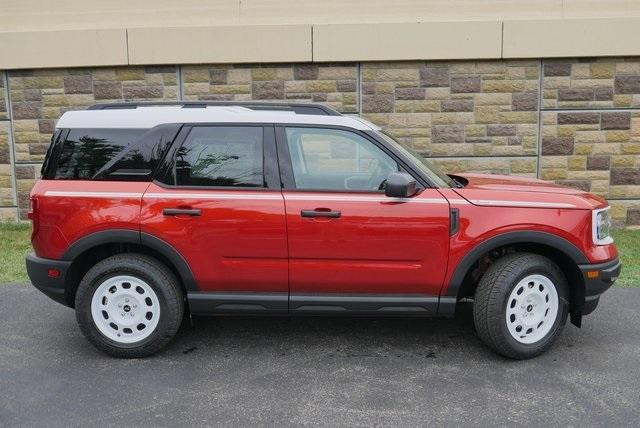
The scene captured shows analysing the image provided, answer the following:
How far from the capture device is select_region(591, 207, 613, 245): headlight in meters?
4.35

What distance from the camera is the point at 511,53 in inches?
335

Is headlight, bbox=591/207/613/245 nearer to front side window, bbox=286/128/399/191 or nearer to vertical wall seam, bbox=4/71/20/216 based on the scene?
front side window, bbox=286/128/399/191

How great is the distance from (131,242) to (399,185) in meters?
1.89

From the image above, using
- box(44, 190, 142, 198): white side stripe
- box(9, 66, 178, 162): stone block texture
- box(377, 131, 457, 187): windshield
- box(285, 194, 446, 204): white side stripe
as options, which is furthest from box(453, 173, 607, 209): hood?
box(9, 66, 178, 162): stone block texture

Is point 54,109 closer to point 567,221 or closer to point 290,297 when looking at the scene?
point 290,297

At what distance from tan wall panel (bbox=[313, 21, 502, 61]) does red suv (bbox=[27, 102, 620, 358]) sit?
4.36m

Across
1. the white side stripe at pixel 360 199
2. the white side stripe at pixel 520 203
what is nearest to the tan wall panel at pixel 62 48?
the white side stripe at pixel 360 199

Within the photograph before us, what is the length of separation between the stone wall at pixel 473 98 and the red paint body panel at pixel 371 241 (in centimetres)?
466

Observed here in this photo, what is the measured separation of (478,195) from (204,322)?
2507 mm

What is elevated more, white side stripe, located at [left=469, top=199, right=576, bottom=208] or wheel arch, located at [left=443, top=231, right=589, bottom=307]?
white side stripe, located at [left=469, top=199, right=576, bottom=208]

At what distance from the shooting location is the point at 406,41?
854 centimetres

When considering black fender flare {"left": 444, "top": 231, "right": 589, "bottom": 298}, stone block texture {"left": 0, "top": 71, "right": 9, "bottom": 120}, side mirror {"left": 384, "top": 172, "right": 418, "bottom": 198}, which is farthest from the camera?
stone block texture {"left": 0, "top": 71, "right": 9, "bottom": 120}

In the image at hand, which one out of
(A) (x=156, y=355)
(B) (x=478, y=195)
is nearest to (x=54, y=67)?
(A) (x=156, y=355)

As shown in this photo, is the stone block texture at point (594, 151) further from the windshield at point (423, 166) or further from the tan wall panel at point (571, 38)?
the windshield at point (423, 166)
